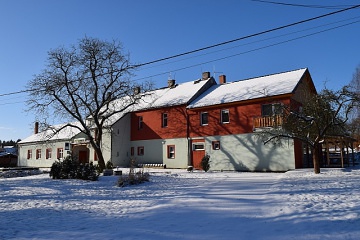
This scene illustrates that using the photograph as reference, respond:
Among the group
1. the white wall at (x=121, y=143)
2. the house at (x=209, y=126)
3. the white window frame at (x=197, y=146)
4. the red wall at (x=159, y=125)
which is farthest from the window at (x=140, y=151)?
the white window frame at (x=197, y=146)

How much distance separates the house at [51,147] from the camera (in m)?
38.7

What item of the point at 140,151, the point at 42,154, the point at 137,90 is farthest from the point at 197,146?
the point at 42,154

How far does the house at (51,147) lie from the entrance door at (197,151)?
557 inches

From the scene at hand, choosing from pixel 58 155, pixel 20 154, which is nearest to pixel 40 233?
pixel 58 155

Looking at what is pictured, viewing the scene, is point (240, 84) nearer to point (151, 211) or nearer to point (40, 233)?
point (151, 211)

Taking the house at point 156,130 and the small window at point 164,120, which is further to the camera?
the small window at point 164,120

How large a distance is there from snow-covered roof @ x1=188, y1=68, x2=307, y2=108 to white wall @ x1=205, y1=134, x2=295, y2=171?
10.9 feet

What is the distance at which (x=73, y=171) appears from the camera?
1952 centimetres

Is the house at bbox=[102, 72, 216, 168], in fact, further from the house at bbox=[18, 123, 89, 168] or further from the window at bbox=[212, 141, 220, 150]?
the house at bbox=[18, 123, 89, 168]

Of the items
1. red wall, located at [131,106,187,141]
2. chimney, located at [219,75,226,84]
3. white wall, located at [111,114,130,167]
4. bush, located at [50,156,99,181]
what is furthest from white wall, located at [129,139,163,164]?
bush, located at [50,156,99,181]

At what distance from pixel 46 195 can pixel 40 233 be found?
20.4 ft

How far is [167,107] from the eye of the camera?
105 feet

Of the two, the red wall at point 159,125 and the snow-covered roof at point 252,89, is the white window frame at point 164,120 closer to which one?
the red wall at point 159,125

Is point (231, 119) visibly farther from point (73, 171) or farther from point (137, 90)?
point (73, 171)
